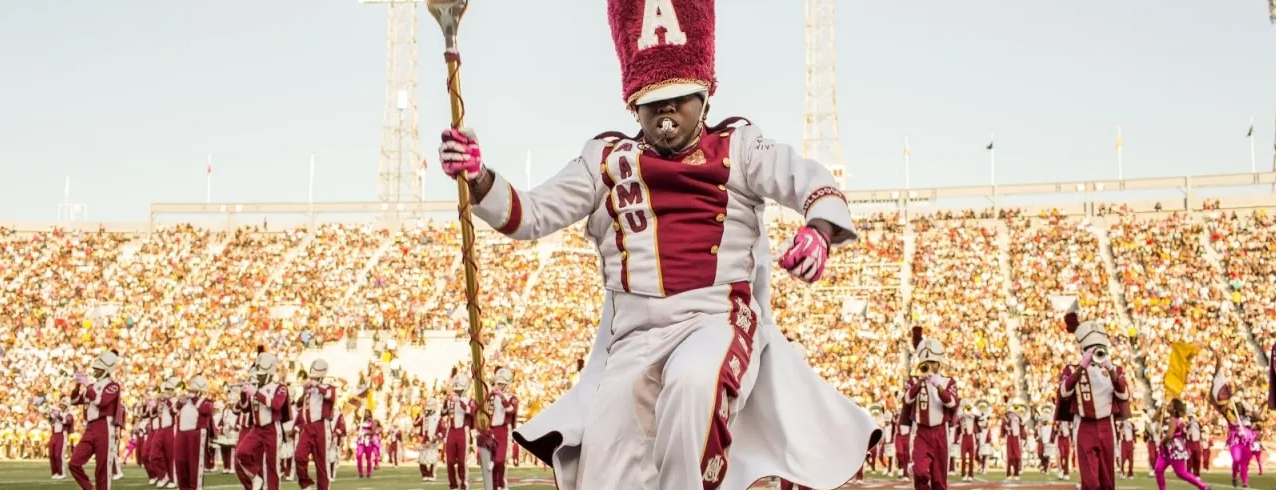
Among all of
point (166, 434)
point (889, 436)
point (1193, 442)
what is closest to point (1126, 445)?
point (1193, 442)

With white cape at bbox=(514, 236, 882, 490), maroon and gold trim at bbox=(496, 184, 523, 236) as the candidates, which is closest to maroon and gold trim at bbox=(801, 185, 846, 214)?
white cape at bbox=(514, 236, 882, 490)

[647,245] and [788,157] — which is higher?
[788,157]

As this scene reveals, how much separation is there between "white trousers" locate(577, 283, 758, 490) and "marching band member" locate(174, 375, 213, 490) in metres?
14.1

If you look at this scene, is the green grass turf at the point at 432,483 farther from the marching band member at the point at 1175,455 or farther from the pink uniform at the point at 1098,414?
the pink uniform at the point at 1098,414

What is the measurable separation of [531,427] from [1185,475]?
45.1 ft

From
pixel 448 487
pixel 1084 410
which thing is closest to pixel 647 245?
pixel 1084 410

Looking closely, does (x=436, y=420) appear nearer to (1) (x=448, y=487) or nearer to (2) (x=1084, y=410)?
(1) (x=448, y=487)

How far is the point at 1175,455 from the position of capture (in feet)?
53.8

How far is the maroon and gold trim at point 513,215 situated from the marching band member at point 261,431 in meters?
12.7

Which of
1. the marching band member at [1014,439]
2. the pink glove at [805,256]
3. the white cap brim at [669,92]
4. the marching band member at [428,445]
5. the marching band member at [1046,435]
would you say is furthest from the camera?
the marching band member at [1046,435]

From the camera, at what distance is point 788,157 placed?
167 inches

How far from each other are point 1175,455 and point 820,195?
553 inches

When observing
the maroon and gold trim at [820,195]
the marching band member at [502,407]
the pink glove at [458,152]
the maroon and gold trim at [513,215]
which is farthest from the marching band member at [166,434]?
the maroon and gold trim at [820,195]

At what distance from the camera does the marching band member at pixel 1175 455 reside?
15.9 m
